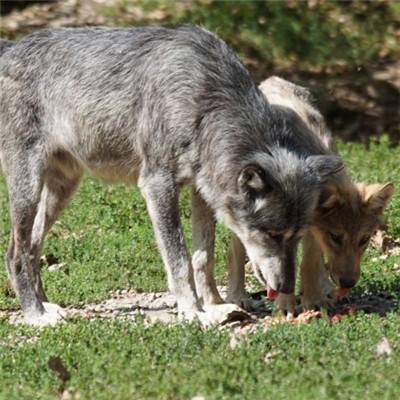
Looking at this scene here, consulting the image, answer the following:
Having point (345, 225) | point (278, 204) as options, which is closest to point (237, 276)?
point (345, 225)

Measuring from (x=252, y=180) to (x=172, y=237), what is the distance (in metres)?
1.03

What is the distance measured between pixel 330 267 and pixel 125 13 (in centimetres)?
1070

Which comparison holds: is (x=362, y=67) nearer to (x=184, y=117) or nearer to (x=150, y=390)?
(x=184, y=117)

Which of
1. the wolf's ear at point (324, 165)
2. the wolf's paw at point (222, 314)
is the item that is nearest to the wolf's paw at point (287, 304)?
the wolf's paw at point (222, 314)

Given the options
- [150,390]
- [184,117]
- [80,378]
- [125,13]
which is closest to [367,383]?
[150,390]

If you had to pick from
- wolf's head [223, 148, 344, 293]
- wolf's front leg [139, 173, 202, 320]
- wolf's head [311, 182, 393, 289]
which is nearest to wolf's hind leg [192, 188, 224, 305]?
wolf's front leg [139, 173, 202, 320]

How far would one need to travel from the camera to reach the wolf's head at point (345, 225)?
25.7 feet

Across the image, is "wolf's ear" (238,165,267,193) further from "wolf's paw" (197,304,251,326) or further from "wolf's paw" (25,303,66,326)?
"wolf's paw" (25,303,66,326)

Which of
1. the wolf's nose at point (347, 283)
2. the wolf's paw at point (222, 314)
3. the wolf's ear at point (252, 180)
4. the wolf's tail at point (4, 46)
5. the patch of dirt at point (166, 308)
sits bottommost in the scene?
the patch of dirt at point (166, 308)

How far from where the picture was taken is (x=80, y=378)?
6.18 m

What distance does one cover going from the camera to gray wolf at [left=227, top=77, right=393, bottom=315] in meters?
7.86

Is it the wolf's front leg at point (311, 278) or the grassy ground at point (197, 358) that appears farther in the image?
the wolf's front leg at point (311, 278)

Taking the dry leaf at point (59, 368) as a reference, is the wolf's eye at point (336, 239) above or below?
below

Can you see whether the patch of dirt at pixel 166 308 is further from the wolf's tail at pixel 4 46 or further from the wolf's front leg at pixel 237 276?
the wolf's tail at pixel 4 46
